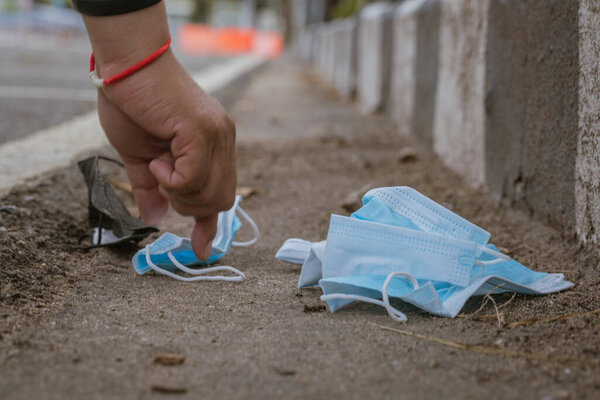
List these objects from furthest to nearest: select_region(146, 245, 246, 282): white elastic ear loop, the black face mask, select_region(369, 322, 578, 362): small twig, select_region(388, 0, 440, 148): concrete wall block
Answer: select_region(388, 0, 440, 148): concrete wall block, the black face mask, select_region(146, 245, 246, 282): white elastic ear loop, select_region(369, 322, 578, 362): small twig

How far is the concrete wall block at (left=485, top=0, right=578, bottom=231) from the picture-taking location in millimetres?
1854

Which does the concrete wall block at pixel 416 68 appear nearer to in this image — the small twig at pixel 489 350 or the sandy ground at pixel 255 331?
the sandy ground at pixel 255 331

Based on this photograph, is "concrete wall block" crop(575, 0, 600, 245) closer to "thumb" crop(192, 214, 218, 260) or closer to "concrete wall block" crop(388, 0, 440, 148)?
"thumb" crop(192, 214, 218, 260)

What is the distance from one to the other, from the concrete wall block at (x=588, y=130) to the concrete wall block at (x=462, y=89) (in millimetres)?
860

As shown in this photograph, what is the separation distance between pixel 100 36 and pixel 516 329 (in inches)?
38.0

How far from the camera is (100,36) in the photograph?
4.06 ft

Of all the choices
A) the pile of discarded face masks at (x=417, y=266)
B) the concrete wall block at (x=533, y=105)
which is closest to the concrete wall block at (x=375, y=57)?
the concrete wall block at (x=533, y=105)

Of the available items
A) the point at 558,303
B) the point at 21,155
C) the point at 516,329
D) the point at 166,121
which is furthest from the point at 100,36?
the point at 21,155

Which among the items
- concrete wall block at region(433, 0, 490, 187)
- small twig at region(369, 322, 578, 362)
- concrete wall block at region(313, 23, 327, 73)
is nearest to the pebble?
small twig at region(369, 322, 578, 362)

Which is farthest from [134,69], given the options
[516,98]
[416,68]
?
[416,68]

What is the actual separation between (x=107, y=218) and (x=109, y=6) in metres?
0.79

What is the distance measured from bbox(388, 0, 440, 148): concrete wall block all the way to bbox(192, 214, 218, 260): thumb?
2.32 m

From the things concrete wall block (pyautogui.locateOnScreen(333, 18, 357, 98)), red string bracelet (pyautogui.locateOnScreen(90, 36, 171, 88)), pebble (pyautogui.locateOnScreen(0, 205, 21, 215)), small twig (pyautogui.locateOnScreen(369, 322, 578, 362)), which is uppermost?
red string bracelet (pyautogui.locateOnScreen(90, 36, 171, 88))

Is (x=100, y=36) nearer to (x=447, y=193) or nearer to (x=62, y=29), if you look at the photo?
(x=447, y=193)
